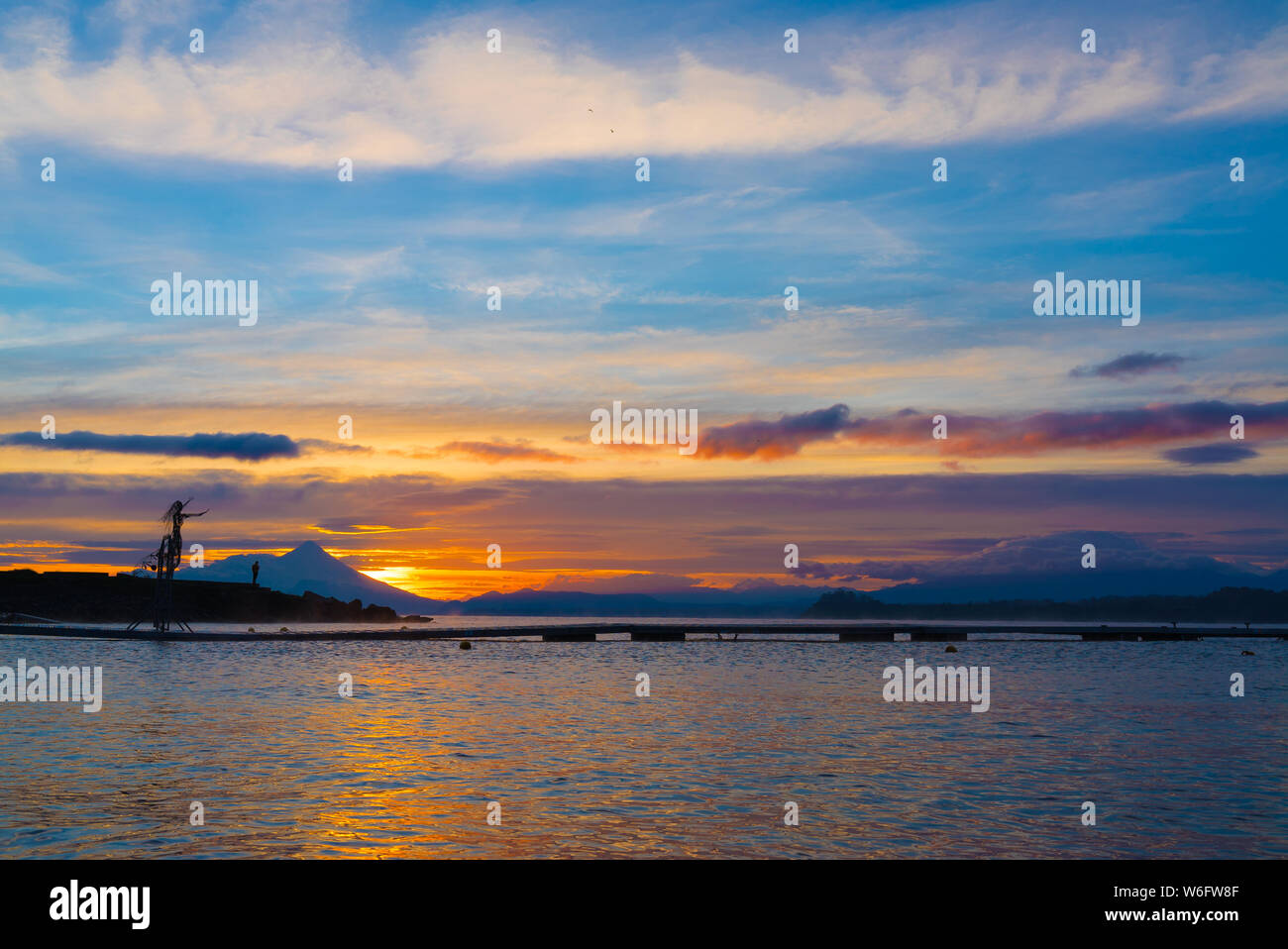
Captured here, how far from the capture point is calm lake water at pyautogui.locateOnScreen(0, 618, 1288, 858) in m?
24.2

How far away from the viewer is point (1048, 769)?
120ft

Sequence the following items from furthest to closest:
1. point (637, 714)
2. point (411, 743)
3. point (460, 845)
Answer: point (637, 714) < point (411, 743) < point (460, 845)

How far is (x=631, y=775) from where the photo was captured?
111 ft

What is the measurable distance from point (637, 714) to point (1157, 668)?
99982mm

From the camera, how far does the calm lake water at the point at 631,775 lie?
79.5 feet
